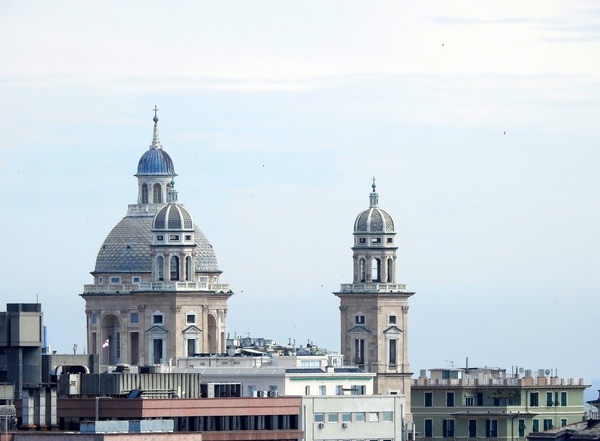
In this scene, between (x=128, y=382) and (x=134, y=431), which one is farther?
(x=128, y=382)

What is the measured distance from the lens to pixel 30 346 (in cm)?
17888

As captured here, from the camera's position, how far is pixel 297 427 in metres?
Answer: 180

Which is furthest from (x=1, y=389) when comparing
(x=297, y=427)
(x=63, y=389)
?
(x=297, y=427)

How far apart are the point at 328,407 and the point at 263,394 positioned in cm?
783

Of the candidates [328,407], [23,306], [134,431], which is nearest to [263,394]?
[328,407]

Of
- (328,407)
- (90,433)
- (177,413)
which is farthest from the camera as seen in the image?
(328,407)

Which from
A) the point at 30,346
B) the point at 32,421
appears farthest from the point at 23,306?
the point at 32,421

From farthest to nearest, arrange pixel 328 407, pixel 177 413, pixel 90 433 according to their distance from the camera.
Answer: pixel 328 407, pixel 177 413, pixel 90 433

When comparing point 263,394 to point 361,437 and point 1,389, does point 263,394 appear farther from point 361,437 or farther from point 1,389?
point 1,389

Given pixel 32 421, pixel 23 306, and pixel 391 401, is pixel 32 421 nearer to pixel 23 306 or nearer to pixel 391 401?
pixel 23 306

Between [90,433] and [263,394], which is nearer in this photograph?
[90,433]

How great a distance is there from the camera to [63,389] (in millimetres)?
171250

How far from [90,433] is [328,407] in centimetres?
3280

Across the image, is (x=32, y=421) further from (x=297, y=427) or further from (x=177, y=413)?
(x=297, y=427)
